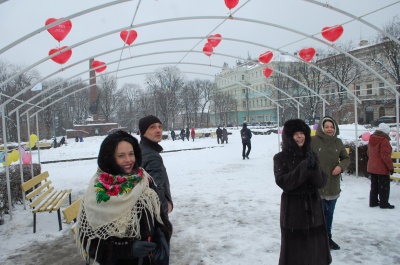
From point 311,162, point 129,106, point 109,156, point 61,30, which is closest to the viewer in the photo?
point 109,156

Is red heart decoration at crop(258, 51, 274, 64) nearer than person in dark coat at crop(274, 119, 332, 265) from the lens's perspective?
No

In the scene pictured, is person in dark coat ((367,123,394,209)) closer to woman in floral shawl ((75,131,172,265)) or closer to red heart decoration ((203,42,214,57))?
woman in floral shawl ((75,131,172,265))

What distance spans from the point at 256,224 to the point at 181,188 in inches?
152

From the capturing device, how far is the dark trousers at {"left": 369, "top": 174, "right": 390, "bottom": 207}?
19.4ft

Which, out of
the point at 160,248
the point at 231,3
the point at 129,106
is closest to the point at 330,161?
the point at 160,248

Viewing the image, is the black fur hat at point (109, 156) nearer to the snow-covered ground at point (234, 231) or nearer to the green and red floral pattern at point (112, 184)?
the green and red floral pattern at point (112, 184)

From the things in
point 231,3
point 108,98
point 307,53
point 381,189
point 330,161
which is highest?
point 108,98

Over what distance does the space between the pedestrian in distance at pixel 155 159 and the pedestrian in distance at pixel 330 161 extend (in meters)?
2.27

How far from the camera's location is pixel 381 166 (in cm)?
589

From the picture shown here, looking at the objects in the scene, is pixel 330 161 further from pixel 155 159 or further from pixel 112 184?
pixel 112 184

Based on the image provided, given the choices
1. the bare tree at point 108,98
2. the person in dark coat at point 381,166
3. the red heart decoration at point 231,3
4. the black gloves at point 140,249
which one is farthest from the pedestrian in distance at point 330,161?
the bare tree at point 108,98

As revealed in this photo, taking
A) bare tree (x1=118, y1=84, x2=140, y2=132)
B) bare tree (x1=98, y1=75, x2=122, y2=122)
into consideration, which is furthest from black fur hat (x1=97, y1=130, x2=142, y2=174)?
bare tree (x1=118, y1=84, x2=140, y2=132)

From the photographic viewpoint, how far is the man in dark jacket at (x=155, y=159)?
2.78m

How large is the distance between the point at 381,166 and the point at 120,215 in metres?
5.72
